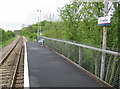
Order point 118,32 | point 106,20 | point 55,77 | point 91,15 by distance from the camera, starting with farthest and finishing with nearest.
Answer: point 91,15 → point 118,32 → point 55,77 → point 106,20

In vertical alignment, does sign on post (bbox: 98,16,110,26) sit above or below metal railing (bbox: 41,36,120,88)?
above

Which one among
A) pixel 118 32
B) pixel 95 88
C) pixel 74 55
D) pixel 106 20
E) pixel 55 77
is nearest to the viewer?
pixel 95 88

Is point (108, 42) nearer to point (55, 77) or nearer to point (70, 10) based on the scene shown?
point (55, 77)

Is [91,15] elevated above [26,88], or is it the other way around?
[91,15]

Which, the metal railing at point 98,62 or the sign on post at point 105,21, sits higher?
the sign on post at point 105,21

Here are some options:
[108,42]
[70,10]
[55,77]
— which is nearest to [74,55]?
[108,42]

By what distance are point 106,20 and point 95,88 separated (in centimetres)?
181

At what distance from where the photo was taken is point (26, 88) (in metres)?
3.03

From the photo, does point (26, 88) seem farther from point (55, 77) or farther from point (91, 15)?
point (91, 15)

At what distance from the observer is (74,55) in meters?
6.05

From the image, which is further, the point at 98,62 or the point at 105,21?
the point at 98,62

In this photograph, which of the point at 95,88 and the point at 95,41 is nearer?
the point at 95,88

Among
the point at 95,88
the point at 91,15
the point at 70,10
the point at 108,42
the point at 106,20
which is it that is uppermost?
the point at 70,10

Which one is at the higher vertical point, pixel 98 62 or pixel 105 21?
pixel 105 21
